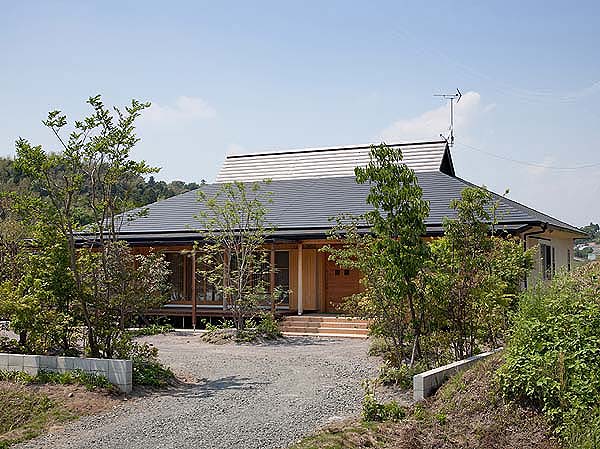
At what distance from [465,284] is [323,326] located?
8471mm

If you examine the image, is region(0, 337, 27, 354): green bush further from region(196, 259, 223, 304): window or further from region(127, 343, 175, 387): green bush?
region(196, 259, 223, 304): window

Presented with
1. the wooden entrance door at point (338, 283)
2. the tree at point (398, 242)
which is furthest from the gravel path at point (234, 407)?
the wooden entrance door at point (338, 283)

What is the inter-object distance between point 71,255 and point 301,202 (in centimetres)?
1197

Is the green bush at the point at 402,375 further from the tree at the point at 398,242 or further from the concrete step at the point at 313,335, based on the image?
the concrete step at the point at 313,335

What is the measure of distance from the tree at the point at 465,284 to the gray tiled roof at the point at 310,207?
7104mm

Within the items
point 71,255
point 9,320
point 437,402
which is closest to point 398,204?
point 437,402

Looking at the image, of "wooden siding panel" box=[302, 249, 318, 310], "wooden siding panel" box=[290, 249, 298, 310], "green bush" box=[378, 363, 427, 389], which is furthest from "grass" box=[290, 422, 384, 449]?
"wooden siding panel" box=[302, 249, 318, 310]

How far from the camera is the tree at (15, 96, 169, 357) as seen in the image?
10047 millimetres

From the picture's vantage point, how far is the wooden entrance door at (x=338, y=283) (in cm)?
2016

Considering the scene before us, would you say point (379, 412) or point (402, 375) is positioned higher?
point (402, 375)

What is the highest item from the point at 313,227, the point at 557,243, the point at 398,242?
the point at 313,227

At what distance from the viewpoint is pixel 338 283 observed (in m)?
20.2

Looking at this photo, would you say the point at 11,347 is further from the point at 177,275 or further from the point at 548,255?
the point at 548,255

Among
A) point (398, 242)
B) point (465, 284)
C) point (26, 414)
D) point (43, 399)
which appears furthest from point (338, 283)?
point (26, 414)
